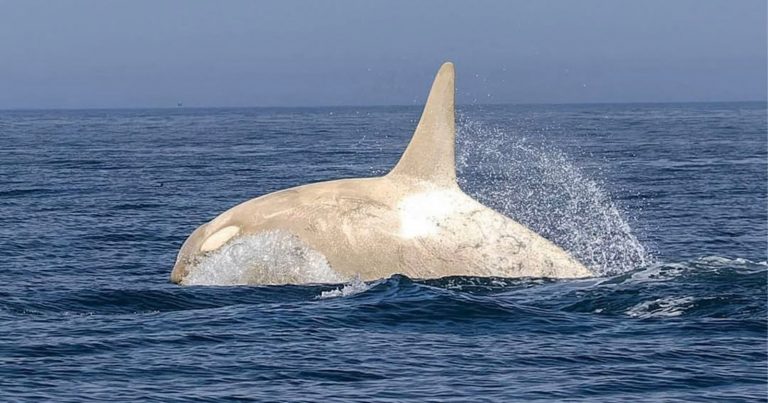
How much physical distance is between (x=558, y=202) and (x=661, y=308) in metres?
22.2

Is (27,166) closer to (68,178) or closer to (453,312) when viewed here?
(68,178)

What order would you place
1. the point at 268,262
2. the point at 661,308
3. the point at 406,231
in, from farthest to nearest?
the point at 268,262
the point at 406,231
the point at 661,308

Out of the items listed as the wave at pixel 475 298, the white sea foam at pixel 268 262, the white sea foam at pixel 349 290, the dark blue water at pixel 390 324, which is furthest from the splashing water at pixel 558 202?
the white sea foam at pixel 268 262

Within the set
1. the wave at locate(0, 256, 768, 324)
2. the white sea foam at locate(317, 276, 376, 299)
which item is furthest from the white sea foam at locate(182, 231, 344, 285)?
the white sea foam at locate(317, 276, 376, 299)

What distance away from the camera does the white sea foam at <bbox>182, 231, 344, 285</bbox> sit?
60.1 feet

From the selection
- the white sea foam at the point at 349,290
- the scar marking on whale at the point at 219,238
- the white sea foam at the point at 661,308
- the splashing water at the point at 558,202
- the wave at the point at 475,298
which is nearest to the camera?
the white sea foam at the point at 661,308

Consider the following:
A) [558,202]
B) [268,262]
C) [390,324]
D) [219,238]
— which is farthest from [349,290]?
[558,202]

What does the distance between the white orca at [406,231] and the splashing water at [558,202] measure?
5.45 feet

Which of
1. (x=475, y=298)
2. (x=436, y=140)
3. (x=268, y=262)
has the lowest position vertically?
(x=475, y=298)

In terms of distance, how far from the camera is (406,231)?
59.8 ft

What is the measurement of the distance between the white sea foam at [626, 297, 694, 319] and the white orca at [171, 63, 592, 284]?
2222 mm

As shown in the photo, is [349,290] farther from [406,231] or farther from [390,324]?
[390,324]

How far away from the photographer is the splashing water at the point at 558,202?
24292mm

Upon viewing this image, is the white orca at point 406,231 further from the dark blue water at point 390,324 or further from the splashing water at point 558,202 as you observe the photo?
the splashing water at point 558,202
